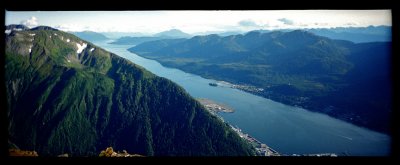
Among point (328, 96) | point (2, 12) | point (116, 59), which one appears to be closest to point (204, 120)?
point (328, 96)

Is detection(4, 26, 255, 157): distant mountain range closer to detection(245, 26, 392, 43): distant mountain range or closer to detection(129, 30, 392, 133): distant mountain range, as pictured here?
detection(129, 30, 392, 133): distant mountain range

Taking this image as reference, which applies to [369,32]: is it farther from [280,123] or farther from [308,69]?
[308,69]

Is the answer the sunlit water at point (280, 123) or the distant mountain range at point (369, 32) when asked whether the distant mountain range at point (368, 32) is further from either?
the sunlit water at point (280, 123)

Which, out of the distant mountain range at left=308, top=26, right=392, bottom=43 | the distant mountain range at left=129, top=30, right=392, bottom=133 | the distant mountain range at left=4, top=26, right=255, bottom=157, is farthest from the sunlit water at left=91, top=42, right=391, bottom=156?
the distant mountain range at left=308, top=26, right=392, bottom=43

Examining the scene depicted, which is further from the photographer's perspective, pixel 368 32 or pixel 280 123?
pixel 280 123

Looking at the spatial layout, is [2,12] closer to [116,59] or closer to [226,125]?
[226,125]

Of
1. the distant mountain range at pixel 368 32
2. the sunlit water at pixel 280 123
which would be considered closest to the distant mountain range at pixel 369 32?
the distant mountain range at pixel 368 32

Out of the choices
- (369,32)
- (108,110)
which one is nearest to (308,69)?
(108,110)
